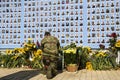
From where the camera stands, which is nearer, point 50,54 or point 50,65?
point 50,65

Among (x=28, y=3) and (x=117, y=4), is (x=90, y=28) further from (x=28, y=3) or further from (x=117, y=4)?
(x=28, y=3)

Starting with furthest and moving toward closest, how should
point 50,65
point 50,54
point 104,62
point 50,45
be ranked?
1. point 104,62
2. point 50,45
3. point 50,54
4. point 50,65

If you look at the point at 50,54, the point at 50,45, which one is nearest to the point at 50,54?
the point at 50,54

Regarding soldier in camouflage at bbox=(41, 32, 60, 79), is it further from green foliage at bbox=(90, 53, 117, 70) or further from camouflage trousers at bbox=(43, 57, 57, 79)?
green foliage at bbox=(90, 53, 117, 70)

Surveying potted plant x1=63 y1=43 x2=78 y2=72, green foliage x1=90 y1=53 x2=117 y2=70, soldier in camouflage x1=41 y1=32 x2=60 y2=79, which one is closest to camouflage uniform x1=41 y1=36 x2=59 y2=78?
soldier in camouflage x1=41 y1=32 x2=60 y2=79

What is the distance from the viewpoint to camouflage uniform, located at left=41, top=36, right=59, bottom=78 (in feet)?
22.9

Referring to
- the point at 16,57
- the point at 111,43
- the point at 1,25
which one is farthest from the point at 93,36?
the point at 1,25

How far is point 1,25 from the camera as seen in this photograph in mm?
11898

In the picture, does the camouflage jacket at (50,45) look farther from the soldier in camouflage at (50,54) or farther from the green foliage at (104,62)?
Answer: the green foliage at (104,62)

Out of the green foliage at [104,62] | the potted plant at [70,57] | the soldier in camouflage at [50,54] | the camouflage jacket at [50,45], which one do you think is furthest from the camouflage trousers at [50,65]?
the green foliage at [104,62]

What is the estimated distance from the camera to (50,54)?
23.2 feet

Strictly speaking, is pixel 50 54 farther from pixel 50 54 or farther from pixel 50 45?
pixel 50 45

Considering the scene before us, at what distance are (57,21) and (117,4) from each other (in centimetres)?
247

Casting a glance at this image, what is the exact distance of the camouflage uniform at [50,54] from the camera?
6973 mm
